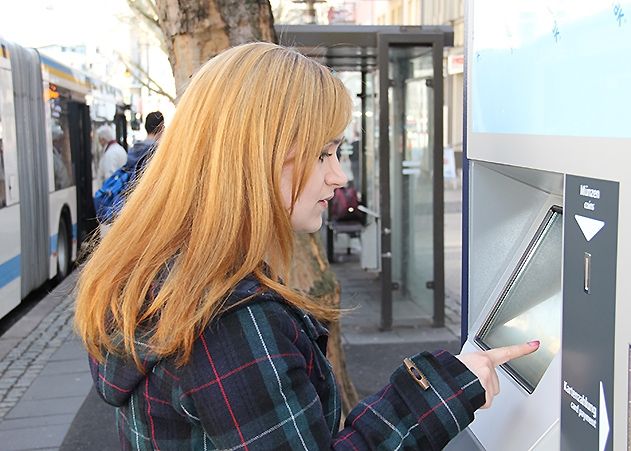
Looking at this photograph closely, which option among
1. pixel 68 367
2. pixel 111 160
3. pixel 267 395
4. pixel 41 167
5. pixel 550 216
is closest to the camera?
pixel 267 395

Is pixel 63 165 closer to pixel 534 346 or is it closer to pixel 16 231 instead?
pixel 16 231

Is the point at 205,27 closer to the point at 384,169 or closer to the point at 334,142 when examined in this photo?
the point at 334,142

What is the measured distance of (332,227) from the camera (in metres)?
9.28

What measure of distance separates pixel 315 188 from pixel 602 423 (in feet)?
1.94

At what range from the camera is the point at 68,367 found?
19.1 ft

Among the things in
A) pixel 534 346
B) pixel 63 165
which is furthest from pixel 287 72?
pixel 63 165

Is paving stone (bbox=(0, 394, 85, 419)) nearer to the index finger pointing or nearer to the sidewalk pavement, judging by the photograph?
the sidewalk pavement

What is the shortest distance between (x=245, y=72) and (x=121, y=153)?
31.4ft

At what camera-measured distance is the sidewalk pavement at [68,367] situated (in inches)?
177

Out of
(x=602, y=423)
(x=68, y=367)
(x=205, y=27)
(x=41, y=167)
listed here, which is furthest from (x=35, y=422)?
(x=41, y=167)

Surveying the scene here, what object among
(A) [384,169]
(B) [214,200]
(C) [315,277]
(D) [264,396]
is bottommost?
(C) [315,277]

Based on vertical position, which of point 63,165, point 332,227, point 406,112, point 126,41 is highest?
point 126,41

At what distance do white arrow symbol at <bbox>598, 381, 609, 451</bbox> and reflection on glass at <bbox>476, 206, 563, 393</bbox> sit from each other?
326 millimetres

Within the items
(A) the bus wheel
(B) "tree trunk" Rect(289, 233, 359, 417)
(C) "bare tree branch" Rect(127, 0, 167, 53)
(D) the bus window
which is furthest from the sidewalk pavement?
(C) "bare tree branch" Rect(127, 0, 167, 53)
